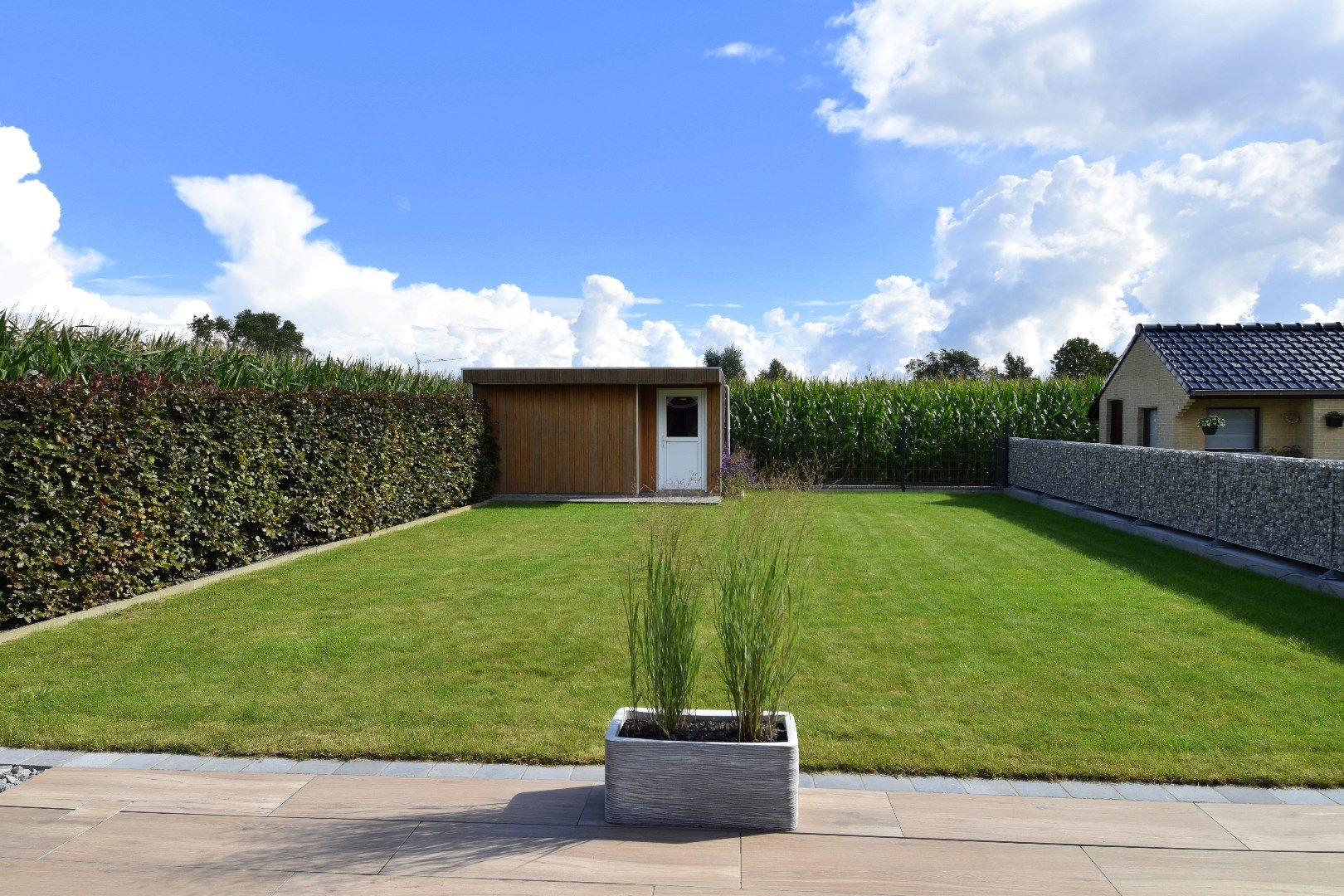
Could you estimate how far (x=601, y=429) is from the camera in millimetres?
17141

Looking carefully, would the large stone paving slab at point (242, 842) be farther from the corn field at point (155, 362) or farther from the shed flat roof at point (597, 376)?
the shed flat roof at point (597, 376)

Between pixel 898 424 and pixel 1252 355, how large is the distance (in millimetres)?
7598

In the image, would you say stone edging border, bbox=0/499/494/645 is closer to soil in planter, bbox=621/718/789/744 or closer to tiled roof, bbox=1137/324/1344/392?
soil in planter, bbox=621/718/789/744

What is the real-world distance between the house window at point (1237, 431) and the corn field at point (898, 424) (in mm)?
5824

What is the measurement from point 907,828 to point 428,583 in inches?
233

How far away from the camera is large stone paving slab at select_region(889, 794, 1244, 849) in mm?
3279

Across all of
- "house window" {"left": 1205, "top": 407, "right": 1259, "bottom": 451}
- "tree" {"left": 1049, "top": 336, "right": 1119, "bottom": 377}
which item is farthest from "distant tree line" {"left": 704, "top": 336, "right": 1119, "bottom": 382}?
"house window" {"left": 1205, "top": 407, "right": 1259, "bottom": 451}

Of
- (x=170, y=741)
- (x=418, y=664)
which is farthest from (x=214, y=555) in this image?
(x=170, y=741)

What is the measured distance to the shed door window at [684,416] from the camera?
1761cm

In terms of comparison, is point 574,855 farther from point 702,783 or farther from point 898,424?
point 898,424

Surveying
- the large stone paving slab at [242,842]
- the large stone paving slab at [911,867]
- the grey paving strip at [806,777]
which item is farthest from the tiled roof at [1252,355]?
the large stone paving slab at [242,842]

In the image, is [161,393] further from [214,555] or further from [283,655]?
[283,655]

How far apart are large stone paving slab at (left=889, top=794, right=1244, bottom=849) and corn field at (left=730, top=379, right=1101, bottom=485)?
17.4 m

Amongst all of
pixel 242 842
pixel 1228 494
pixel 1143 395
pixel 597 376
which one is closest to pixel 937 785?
pixel 242 842
